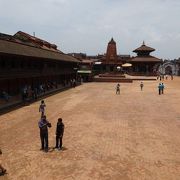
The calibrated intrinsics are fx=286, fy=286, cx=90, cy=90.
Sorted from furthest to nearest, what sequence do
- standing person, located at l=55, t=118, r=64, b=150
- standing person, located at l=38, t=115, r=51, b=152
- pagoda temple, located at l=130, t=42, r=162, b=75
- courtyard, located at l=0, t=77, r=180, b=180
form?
pagoda temple, located at l=130, t=42, r=162, b=75, standing person, located at l=55, t=118, r=64, b=150, standing person, located at l=38, t=115, r=51, b=152, courtyard, located at l=0, t=77, r=180, b=180

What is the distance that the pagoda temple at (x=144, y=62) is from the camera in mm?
72150

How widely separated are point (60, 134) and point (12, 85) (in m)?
17.4

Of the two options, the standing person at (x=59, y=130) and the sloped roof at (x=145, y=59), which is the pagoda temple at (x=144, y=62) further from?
the standing person at (x=59, y=130)

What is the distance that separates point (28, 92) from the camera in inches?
1091

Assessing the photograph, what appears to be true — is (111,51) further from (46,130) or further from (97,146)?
(46,130)

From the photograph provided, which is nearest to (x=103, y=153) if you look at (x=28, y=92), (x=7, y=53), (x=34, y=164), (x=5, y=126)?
(x=34, y=164)

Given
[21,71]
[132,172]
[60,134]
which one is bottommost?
[132,172]

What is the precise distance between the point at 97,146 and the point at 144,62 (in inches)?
2423

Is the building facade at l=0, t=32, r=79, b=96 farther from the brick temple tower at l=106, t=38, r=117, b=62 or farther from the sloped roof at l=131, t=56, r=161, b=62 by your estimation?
the sloped roof at l=131, t=56, r=161, b=62

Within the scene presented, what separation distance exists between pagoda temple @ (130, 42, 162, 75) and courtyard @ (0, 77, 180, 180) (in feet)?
169

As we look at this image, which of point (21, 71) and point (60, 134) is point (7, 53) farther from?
point (60, 134)

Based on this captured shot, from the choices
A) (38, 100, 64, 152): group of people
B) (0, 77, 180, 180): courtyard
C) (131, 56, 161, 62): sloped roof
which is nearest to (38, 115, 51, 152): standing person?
(38, 100, 64, 152): group of people

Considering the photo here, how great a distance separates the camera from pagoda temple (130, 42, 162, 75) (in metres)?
72.2

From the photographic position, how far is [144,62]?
72250 mm
